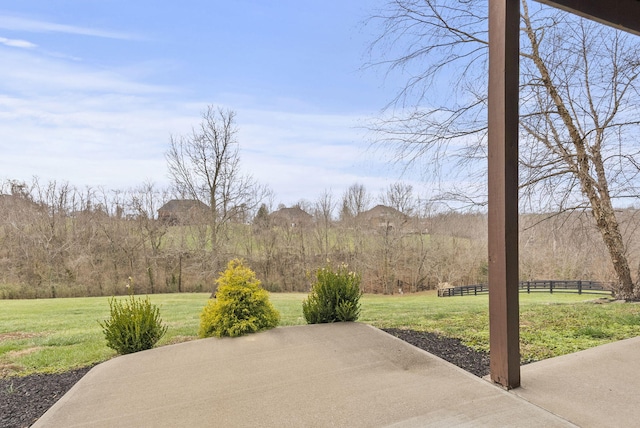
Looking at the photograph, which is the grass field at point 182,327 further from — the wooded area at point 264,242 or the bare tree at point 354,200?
the bare tree at point 354,200

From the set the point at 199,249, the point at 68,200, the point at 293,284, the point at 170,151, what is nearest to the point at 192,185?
the point at 170,151

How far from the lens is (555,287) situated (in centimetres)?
657

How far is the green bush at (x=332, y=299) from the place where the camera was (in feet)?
11.4

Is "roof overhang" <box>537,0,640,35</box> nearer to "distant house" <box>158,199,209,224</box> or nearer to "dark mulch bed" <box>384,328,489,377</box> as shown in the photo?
"dark mulch bed" <box>384,328,489,377</box>

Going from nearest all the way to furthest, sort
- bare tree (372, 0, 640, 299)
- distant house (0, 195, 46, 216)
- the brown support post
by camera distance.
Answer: the brown support post < bare tree (372, 0, 640, 299) < distant house (0, 195, 46, 216)

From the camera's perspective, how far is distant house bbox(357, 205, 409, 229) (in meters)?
7.51

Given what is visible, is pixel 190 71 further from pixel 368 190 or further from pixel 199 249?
pixel 368 190

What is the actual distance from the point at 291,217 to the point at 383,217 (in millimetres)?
2193

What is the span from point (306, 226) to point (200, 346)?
4613mm

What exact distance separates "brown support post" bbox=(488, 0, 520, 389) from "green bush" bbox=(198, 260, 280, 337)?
200 centimetres

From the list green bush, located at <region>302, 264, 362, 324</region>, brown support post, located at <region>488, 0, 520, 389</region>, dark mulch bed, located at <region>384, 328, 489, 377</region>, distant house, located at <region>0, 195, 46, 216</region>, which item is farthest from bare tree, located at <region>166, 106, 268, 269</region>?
brown support post, located at <region>488, 0, 520, 389</region>

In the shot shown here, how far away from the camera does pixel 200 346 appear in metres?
2.76

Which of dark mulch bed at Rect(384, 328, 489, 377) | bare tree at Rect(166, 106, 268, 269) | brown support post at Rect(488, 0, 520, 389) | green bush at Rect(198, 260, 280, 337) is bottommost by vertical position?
dark mulch bed at Rect(384, 328, 489, 377)

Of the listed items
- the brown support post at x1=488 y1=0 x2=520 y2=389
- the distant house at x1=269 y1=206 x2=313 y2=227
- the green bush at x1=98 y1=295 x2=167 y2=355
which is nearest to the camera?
the brown support post at x1=488 y1=0 x2=520 y2=389
